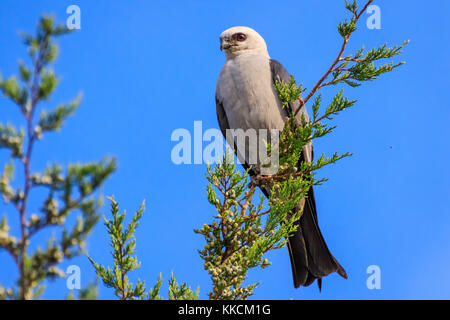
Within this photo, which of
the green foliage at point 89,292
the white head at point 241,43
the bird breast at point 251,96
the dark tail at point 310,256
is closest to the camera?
the green foliage at point 89,292

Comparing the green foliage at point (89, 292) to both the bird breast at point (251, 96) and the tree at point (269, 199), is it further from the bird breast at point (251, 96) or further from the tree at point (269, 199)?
the bird breast at point (251, 96)

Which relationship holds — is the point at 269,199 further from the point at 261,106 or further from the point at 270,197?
the point at 261,106

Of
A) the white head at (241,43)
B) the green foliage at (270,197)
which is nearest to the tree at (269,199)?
the green foliage at (270,197)

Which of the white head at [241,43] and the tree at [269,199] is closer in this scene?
the tree at [269,199]

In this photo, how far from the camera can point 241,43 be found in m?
5.93

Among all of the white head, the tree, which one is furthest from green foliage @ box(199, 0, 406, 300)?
the white head

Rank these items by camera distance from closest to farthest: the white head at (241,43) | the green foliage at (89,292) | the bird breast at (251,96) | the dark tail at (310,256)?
the green foliage at (89,292) < the dark tail at (310,256) < the bird breast at (251,96) < the white head at (241,43)

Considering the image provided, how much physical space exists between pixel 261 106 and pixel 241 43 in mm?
1058

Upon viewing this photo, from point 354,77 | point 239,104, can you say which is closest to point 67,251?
point 354,77

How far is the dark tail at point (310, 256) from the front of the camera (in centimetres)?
464

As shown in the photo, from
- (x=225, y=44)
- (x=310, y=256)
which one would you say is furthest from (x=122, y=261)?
(x=225, y=44)

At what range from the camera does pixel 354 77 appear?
3.92 metres
